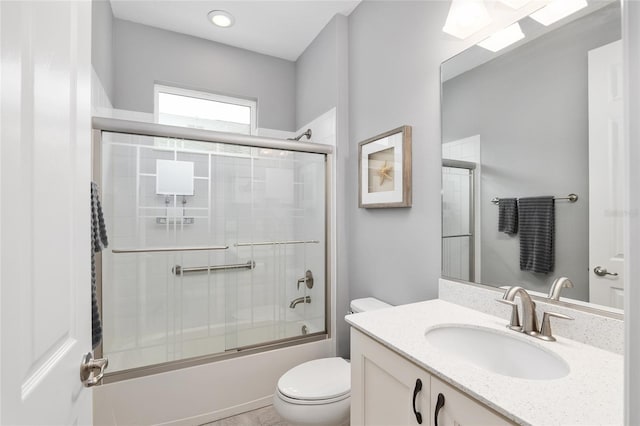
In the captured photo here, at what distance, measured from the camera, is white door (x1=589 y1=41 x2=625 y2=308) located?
2.86 feet

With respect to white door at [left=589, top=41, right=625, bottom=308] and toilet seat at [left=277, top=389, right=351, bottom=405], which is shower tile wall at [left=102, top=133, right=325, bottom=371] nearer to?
toilet seat at [left=277, top=389, right=351, bottom=405]

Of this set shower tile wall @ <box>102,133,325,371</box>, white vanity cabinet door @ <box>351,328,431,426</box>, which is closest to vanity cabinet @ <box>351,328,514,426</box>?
white vanity cabinet door @ <box>351,328,431,426</box>

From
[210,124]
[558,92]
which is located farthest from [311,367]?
[210,124]

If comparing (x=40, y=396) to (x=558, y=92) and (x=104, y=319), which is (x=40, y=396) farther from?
(x=558, y=92)

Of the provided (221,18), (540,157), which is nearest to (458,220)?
(540,157)

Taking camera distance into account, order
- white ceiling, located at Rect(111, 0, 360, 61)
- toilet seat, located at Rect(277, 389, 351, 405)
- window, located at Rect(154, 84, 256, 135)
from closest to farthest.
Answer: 1. toilet seat, located at Rect(277, 389, 351, 405)
2. white ceiling, located at Rect(111, 0, 360, 61)
3. window, located at Rect(154, 84, 256, 135)

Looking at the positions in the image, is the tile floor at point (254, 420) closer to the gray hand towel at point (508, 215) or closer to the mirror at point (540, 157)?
the mirror at point (540, 157)

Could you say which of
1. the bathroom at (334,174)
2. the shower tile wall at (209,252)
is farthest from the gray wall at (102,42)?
the shower tile wall at (209,252)

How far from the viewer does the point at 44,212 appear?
0.54m

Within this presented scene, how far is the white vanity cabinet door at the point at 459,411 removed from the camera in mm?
657

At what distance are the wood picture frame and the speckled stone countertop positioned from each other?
0.79 meters

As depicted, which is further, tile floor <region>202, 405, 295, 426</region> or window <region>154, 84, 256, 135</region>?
window <region>154, 84, 256, 135</region>

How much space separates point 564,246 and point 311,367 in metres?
1.33

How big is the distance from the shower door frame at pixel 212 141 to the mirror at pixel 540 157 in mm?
966
